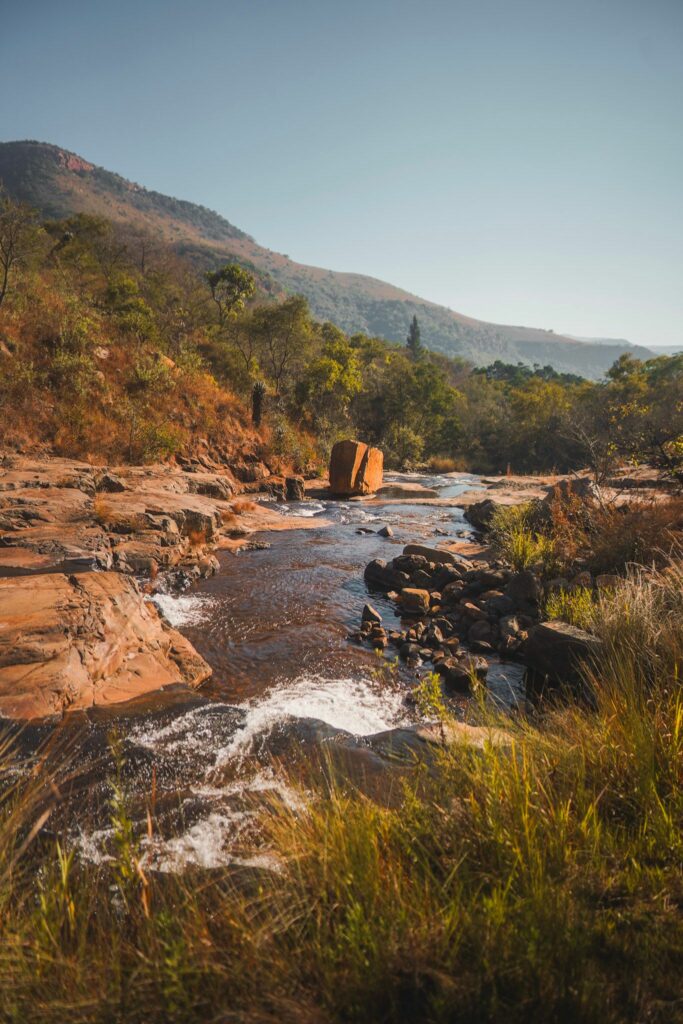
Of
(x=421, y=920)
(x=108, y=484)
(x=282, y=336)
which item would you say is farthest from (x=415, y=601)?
(x=282, y=336)

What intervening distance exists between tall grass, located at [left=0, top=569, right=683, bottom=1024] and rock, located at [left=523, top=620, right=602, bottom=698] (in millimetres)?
2517

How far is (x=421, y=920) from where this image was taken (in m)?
1.51

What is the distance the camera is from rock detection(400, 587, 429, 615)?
7.80 m

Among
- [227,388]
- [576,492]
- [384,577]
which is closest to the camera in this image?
[384,577]

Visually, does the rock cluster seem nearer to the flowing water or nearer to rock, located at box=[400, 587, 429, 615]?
rock, located at box=[400, 587, 429, 615]

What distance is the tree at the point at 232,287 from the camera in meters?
35.2

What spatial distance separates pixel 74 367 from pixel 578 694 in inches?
677

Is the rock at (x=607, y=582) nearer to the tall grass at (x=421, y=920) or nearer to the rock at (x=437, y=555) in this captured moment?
the rock at (x=437, y=555)

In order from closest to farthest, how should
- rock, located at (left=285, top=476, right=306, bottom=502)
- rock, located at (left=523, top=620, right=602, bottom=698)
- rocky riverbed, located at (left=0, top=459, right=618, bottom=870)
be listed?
Answer: 1. rocky riverbed, located at (left=0, top=459, right=618, bottom=870)
2. rock, located at (left=523, top=620, right=602, bottom=698)
3. rock, located at (left=285, top=476, right=306, bottom=502)

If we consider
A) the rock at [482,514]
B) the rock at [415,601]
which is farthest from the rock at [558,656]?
the rock at [482,514]

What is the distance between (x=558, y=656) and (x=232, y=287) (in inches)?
1522

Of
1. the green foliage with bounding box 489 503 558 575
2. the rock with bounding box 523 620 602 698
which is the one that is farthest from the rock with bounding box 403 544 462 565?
the rock with bounding box 523 620 602 698

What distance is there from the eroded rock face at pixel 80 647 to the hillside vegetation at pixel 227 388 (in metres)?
6.81

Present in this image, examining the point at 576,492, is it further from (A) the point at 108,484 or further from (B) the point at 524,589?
(A) the point at 108,484
